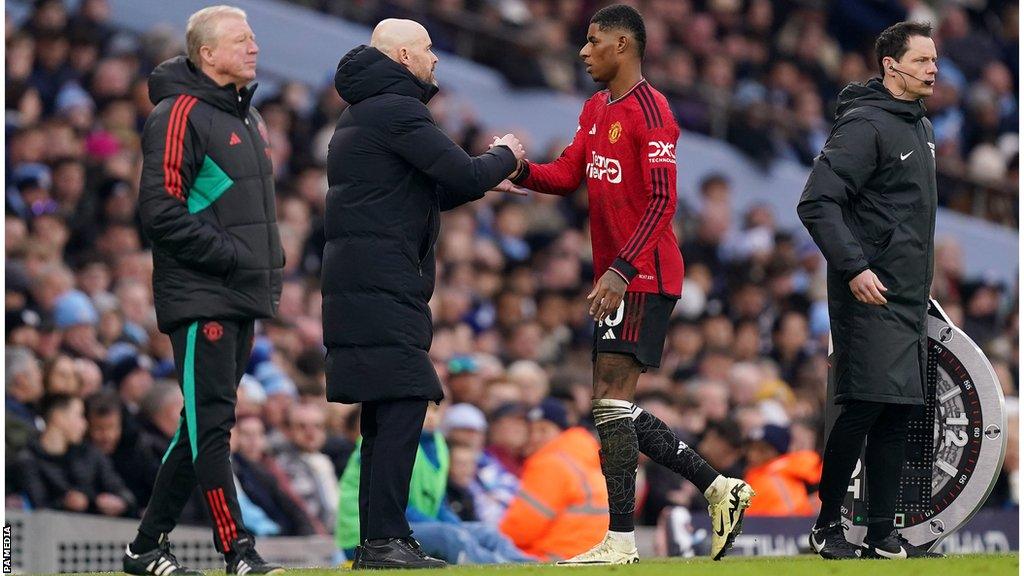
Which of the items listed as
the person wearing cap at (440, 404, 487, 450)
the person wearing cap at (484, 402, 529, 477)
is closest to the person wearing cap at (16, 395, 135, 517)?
the person wearing cap at (440, 404, 487, 450)

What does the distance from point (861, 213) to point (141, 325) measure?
5957 mm

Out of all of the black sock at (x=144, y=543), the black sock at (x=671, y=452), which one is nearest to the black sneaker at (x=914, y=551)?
the black sock at (x=671, y=452)

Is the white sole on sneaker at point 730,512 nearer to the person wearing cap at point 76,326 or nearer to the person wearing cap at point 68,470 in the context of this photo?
the person wearing cap at point 68,470

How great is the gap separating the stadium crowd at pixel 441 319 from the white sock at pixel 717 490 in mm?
2622

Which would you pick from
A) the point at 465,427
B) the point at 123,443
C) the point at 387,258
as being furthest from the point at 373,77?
the point at 465,427

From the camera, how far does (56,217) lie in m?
12.3

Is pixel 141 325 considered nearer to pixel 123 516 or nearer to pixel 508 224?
pixel 123 516

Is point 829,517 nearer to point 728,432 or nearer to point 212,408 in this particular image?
point 212,408

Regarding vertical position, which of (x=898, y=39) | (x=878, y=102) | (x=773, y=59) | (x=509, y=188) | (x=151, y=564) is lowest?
(x=151, y=564)

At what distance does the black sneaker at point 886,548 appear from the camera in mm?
7531

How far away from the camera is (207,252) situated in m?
6.57

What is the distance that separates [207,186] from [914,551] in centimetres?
321

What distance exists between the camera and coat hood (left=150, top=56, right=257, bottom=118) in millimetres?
6738

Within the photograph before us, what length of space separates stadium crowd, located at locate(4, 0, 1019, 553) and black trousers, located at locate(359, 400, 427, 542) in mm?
2747
